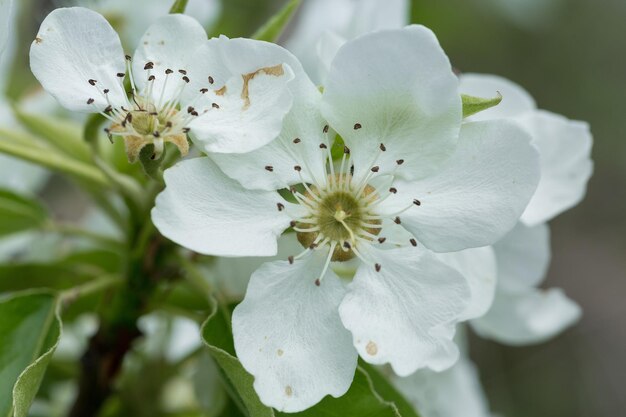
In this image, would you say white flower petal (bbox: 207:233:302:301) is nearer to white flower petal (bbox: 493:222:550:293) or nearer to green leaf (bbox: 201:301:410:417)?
green leaf (bbox: 201:301:410:417)

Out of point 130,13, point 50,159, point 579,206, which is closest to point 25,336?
point 50,159

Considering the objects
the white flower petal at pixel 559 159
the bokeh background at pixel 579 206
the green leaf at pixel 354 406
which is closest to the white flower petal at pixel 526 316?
the white flower petal at pixel 559 159

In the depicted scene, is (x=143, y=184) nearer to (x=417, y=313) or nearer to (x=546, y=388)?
(x=417, y=313)

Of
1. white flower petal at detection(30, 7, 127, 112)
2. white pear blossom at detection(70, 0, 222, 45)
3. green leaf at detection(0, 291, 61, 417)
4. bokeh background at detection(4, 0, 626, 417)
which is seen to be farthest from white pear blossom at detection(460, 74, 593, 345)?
bokeh background at detection(4, 0, 626, 417)

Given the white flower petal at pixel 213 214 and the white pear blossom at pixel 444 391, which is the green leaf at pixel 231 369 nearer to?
the white flower petal at pixel 213 214

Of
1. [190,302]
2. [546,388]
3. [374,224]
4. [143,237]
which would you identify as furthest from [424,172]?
[546,388]

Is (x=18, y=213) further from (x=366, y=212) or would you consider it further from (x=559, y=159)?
(x=559, y=159)
